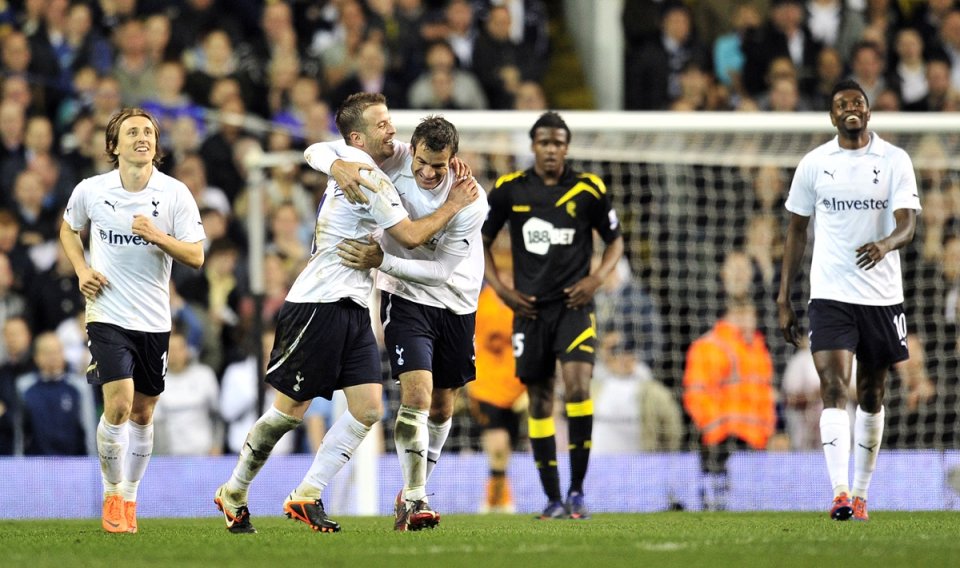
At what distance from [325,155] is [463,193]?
0.76 metres

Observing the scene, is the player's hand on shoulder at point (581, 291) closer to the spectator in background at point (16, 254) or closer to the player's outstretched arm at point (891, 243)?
the player's outstretched arm at point (891, 243)

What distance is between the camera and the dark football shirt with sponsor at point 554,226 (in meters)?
11.0

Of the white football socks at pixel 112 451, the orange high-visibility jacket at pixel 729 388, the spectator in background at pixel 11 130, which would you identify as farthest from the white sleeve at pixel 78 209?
the spectator in background at pixel 11 130

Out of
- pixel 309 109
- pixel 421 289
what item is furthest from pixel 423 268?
pixel 309 109

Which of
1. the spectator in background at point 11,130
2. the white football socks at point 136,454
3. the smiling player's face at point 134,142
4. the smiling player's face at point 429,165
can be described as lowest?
the white football socks at point 136,454

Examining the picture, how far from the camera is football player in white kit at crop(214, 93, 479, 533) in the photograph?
844cm

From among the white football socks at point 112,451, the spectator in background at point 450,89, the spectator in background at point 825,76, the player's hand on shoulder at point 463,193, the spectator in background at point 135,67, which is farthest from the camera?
the spectator in background at point 825,76

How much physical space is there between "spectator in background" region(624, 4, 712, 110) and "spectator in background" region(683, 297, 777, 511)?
437cm

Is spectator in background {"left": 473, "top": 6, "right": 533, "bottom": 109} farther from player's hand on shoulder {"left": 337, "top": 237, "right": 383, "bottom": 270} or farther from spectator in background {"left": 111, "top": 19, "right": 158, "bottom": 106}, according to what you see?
→ player's hand on shoulder {"left": 337, "top": 237, "right": 383, "bottom": 270}

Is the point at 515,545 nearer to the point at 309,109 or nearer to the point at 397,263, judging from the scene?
the point at 397,263

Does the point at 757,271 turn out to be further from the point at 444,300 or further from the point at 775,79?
the point at 444,300

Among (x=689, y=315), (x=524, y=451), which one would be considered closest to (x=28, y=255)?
(x=524, y=451)

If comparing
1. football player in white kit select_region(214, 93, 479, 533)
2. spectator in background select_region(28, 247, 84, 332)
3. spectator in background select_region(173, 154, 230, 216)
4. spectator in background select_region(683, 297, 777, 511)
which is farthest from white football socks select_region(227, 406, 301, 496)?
spectator in background select_region(173, 154, 230, 216)

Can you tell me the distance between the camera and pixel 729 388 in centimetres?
1398
